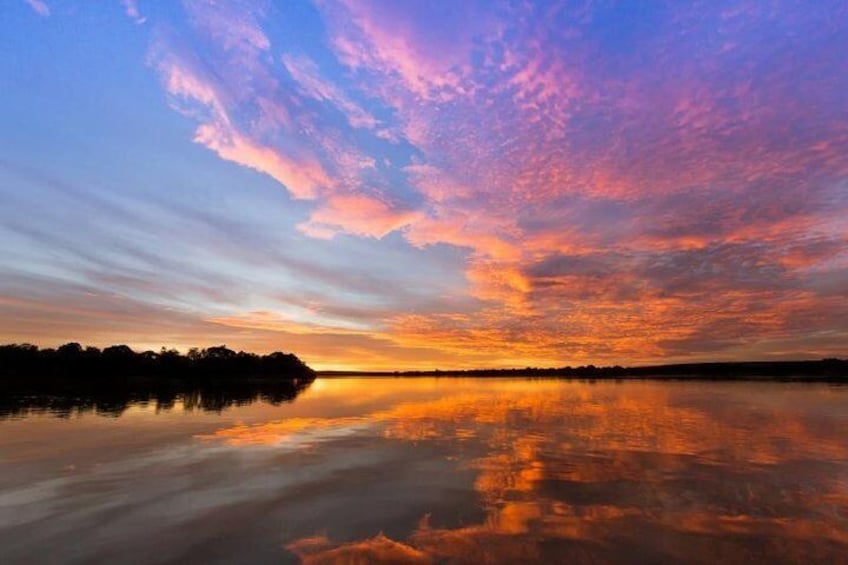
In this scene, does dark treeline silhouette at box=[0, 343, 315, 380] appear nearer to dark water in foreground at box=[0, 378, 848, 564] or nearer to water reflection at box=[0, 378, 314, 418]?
water reflection at box=[0, 378, 314, 418]

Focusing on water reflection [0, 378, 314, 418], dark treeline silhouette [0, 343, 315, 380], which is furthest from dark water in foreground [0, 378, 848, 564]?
dark treeline silhouette [0, 343, 315, 380]

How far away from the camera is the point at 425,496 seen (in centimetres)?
1644

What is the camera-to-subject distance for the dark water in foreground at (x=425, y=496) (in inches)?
451

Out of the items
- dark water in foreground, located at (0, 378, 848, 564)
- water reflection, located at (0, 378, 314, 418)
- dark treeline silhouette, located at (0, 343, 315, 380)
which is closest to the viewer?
dark water in foreground, located at (0, 378, 848, 564)

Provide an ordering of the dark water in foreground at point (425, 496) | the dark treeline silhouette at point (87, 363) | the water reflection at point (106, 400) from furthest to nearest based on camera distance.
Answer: the dark treeline silhouette at point (87, 363) → the water reflection at point (106, 400) → the dark water in foreground at point (425, 496)

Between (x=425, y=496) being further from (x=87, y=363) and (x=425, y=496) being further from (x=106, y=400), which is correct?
(x=87, y=363)

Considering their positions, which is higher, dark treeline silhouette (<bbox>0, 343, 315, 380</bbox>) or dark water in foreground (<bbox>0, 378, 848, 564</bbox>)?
dark treeline silhouette (<bbox>0, 343, 315, 380</bbox>)

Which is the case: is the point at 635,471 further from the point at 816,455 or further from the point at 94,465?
the point at 94,465

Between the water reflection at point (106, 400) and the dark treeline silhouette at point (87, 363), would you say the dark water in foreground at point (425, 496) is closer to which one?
the water reflection at point (106, 400)

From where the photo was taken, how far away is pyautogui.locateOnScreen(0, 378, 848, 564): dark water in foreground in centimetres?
1145

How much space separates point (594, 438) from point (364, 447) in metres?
13.5

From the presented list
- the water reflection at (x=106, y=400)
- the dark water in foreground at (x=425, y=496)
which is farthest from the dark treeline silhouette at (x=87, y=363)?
the dark water in foreground at (x=425, y=496)

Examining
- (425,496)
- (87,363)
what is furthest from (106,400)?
(87,363)

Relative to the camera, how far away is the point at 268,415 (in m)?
45.4
